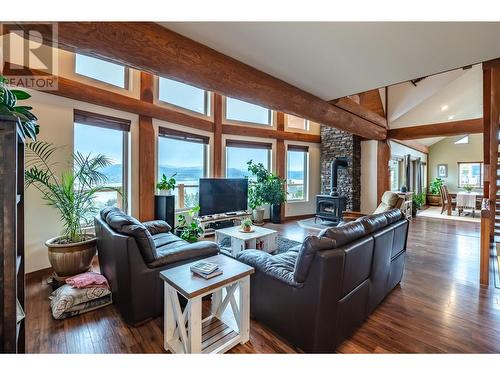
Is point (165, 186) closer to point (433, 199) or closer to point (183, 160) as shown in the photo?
point (183, 160)

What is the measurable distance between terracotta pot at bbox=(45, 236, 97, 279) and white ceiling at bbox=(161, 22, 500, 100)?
8.40ft

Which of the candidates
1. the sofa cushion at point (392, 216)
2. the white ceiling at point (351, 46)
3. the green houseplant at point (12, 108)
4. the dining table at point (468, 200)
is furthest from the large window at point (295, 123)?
the green houseplant at point (12, 108)

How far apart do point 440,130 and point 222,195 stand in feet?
19.5

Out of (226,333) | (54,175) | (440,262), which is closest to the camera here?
(226,333)

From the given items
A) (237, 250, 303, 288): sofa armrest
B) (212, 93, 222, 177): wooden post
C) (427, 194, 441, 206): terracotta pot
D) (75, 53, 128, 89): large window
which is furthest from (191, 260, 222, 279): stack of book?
(427, 194, 441, 206): terracotta pot

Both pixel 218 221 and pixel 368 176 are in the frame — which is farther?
pixel 368 176

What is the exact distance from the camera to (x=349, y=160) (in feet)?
23.0

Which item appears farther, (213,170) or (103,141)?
(213,170)

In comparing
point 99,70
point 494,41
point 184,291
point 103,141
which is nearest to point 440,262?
point 494,41

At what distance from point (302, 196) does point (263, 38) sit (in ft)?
18.8

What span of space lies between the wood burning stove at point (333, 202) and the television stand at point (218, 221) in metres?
2.44

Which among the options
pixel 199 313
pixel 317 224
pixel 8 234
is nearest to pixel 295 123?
pixel 317 224

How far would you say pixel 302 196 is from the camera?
7.49 metres
